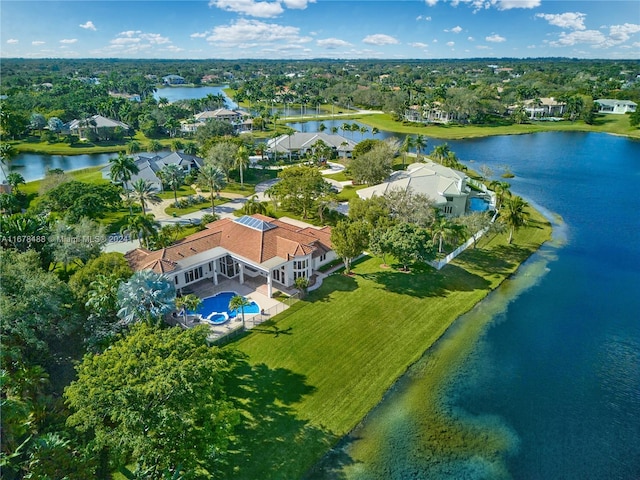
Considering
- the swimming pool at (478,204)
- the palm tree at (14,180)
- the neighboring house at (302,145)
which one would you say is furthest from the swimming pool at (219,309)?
the neighboring house at (302,145)

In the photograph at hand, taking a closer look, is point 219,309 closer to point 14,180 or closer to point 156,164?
point 156,164

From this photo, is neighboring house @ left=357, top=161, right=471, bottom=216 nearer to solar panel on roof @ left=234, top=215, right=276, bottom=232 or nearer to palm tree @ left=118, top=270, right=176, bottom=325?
solar panel on roof @ left=234, top=215, right=276, bottom=232

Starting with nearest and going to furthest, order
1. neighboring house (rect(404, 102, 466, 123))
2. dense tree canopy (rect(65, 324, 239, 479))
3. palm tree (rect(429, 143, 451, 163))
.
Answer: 1. dense tree canopy (rect(65, 324, 239, 479))
2. palm tree (rect(429, 143, 451, 163))
3. neighboring house (rect(404, 102, 466, 123))

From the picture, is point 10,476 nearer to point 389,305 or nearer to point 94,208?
point 389,305

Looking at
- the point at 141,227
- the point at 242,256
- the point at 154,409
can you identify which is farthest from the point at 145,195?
the point at 154,409

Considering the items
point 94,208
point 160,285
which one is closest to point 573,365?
point 160,285

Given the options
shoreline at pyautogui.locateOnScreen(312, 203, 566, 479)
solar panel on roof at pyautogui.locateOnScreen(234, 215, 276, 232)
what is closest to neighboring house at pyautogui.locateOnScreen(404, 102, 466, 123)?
shoreline at pyautogui.locateOnScreen(312, 203, 566, 479)
